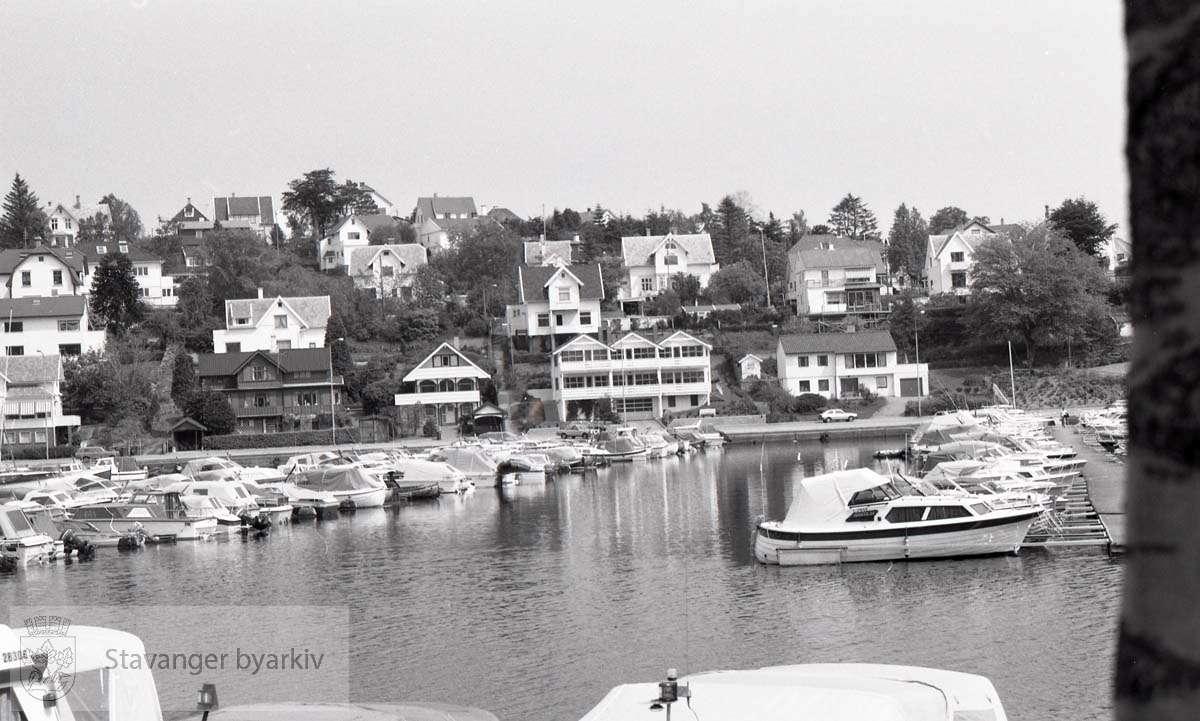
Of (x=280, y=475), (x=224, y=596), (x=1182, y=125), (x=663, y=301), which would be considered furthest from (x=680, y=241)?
(x=1182, y=125)

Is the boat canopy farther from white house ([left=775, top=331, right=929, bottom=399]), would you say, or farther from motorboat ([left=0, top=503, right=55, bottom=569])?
white house ([left=775, top=331, right=929, bottom=399])

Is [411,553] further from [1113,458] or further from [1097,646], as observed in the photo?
[1113,458]

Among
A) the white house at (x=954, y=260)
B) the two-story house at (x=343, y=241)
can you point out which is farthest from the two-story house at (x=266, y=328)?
the white house at (x=954, y=260)

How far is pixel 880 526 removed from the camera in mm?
29656

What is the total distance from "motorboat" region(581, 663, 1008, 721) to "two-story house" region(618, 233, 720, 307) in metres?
93.0

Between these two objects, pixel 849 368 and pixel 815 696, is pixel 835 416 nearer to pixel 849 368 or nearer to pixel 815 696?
pixel 849 368

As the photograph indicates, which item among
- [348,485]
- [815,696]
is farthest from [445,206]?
[815,696]

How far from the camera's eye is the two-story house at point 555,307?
9294cm

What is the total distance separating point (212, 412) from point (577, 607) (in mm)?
54105

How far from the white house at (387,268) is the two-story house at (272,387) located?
25.3 meters

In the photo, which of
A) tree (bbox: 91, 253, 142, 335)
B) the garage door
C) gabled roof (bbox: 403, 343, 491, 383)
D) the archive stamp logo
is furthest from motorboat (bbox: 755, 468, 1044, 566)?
tree (bbox: 91, 253, 142, 335)

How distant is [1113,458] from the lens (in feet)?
160

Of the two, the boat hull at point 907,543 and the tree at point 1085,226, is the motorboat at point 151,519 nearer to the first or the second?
the boat hull at point 907,543

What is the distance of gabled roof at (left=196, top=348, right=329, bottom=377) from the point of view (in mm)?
78375
